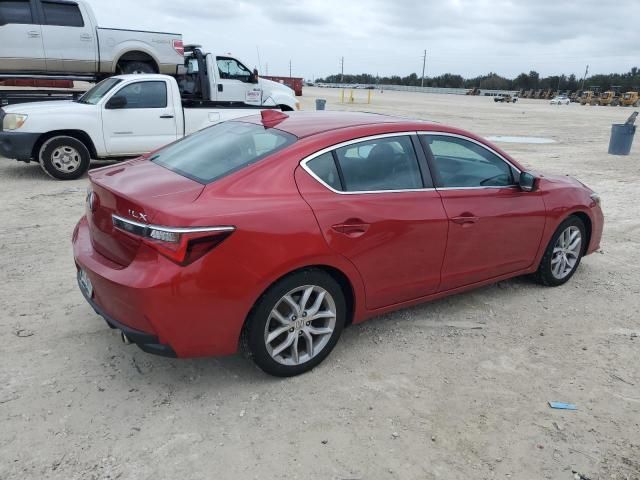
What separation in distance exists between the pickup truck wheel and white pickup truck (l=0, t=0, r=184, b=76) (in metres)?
4.22

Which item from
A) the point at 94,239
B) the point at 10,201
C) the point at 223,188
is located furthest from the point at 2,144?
the point at 223,188

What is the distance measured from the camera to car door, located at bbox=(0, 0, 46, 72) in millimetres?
10922

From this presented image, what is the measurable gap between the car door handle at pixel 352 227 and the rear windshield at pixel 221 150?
2.01 ft

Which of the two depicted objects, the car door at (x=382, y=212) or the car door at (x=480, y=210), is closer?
the car door at (x=382, y=212)

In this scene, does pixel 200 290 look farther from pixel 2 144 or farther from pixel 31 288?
pixel 2 144

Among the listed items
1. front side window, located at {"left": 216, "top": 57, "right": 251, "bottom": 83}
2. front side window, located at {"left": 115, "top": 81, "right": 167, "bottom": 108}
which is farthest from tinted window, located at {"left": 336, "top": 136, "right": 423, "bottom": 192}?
front side window, located at {"left": 216, "top": 57, "right": 251, "bottom": 83}

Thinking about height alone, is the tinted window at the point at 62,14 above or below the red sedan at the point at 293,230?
above

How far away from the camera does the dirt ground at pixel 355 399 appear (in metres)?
2.56

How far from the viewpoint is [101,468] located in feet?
8.11

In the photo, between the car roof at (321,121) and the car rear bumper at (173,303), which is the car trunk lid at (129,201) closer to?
the car rear bumper at (173,303)

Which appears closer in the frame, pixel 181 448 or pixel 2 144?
pixel 181 448

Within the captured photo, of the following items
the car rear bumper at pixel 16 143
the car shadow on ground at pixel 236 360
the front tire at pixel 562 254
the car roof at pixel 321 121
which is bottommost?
the car shadow on ground at pixel 236 360

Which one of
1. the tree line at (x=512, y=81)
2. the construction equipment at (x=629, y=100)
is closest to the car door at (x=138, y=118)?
the construction equipment at (x=629, y=100)

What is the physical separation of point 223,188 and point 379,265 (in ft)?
3.68
